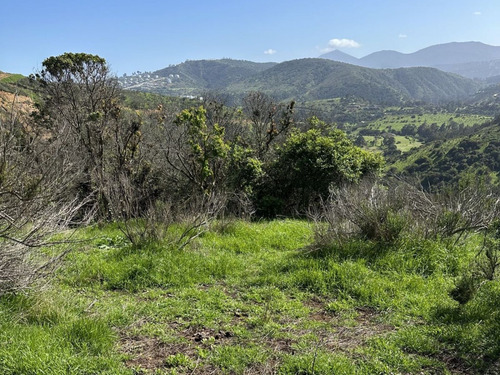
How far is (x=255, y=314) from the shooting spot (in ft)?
13.8

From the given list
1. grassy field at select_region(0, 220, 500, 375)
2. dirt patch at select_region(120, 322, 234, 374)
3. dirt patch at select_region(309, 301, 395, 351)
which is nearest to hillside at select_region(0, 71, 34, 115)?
grassy field at select_region(0, 220, 500, 375)

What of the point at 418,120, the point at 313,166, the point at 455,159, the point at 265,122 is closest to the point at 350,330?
the point at 313,166

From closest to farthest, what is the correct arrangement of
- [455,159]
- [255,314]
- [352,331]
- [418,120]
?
[352,331]
[255,314]
[455,159]
[418,120]

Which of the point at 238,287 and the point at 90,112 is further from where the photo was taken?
the point at 90,112

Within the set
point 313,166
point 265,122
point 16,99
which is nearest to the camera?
point 16,99

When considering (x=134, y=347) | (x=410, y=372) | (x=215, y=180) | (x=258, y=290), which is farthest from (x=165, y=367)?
(x=215, y=180)

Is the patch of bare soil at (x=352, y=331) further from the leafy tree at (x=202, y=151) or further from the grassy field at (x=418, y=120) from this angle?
the grassy field at (x=418, y=120)

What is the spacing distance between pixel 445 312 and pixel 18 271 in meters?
5.03

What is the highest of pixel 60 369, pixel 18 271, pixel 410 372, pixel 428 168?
pixel 18 271

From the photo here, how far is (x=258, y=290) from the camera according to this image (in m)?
4.89

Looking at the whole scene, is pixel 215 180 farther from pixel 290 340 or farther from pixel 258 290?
pixel 290 340

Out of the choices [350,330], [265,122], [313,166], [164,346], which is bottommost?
[350,330]

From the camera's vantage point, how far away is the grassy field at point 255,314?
3197 millimetres

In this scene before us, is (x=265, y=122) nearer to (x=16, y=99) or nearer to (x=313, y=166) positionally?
(x=313, y=166)
